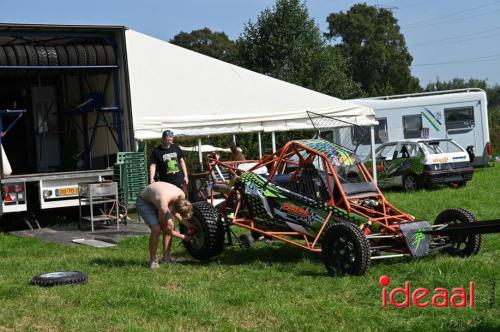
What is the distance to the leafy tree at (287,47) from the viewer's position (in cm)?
3550

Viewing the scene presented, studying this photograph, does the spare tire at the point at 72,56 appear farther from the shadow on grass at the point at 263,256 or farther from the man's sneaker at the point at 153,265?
the man's sneaker at the point at 153,265

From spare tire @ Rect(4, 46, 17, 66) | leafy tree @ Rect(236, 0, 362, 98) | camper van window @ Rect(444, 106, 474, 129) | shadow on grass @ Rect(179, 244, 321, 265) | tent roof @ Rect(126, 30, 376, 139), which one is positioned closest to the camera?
shadow on grass @ Rect(179, 244, 321, 265)

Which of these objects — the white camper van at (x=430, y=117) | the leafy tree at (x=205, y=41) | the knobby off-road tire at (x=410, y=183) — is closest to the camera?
the knobby off-road tire at (x=410, y=183)

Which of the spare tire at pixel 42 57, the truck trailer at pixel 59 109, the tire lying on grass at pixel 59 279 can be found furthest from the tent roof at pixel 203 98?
the tire lying on grass at pixel 59 279

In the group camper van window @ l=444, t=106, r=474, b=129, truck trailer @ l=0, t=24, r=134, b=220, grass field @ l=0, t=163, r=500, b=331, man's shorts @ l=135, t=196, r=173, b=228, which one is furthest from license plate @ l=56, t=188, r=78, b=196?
camper van window @ l=444, t=106, r=474, b=129

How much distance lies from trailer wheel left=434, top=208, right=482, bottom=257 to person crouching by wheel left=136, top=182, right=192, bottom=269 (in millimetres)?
3161

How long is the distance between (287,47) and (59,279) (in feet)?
92.6

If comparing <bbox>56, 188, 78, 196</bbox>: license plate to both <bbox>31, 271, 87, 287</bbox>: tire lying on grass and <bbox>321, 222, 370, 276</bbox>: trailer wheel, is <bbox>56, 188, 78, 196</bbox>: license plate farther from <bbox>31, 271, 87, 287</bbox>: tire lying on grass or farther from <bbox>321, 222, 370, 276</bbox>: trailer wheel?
<bbox>321, 222, 370, 276</bbox>: trailer wheel

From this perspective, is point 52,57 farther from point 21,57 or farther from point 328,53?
point 328,53

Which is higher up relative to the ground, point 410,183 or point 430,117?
point 430,117

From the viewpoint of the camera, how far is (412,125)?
2430 cm

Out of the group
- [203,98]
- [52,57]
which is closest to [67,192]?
[52,57]

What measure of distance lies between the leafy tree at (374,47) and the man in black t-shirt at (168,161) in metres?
50.1

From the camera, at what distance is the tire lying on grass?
8.17m
